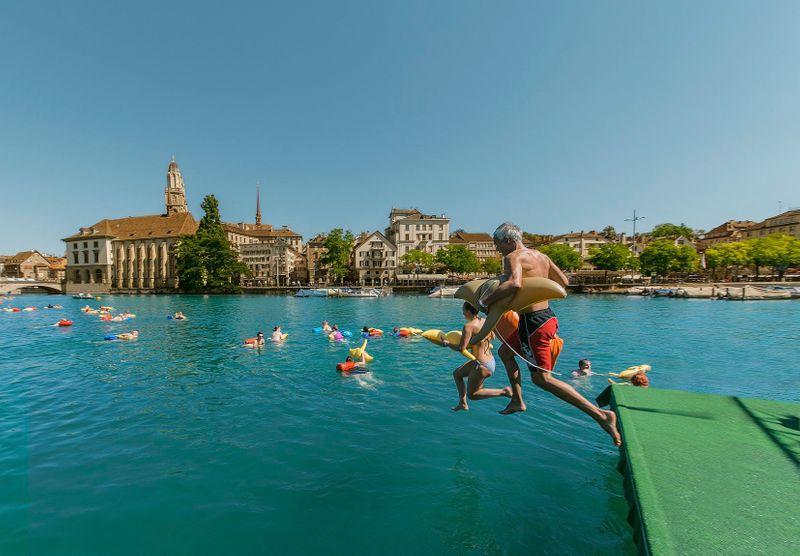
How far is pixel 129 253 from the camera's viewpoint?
120500 millimetres

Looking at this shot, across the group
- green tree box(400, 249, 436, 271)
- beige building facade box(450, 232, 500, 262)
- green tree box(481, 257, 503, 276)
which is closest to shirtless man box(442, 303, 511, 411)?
green tree box(400, 249, 436, 271)

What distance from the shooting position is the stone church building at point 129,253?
11588 centimetres

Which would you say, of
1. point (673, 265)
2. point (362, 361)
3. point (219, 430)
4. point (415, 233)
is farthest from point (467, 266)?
point (219, 430)

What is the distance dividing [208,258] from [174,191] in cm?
6217

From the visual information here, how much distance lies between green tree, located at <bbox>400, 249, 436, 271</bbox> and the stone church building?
228 feet

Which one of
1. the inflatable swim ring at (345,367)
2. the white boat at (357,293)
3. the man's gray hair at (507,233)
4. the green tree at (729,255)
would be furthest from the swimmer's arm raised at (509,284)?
the green tree at (729,255)

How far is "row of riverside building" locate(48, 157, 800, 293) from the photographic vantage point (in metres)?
115

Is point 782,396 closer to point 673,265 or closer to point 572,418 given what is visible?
point 572,418

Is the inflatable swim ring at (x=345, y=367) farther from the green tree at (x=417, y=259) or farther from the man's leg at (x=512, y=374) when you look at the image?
the green tree at (x=417, y=259)

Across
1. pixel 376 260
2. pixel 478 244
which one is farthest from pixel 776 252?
pixel 376 260

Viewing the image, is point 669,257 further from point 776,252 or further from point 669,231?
point 669,231

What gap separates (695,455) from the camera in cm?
448

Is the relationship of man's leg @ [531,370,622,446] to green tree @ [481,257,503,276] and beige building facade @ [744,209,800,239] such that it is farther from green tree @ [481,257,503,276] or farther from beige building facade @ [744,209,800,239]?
beige building facade @ [744,209,800,239]

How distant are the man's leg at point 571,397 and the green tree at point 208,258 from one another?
102 metres
